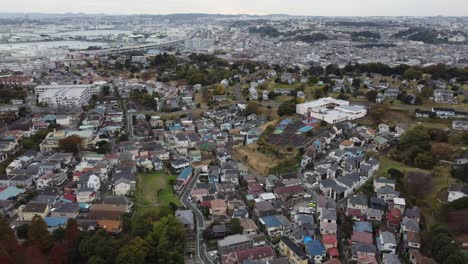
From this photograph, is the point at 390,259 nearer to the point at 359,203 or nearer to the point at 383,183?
the point at 359,203

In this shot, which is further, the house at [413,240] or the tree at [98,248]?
the house at [413,240]

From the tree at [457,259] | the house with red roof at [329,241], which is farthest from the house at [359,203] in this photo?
the tree at [457,259]

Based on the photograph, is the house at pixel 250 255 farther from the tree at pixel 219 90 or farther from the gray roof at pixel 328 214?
the tree at pixel 219 90

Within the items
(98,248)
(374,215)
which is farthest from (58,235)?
(374,215)

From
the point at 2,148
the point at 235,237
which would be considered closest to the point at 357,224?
the point at 235,237

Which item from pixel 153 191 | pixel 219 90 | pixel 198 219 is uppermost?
pixel 219 90

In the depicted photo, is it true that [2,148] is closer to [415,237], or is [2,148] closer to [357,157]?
[357,157]

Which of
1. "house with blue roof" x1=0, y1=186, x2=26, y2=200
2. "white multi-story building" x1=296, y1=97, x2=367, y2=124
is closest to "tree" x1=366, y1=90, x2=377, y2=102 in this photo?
"white multi-story building" x1=296, y1=97, x2=367, y2=124
